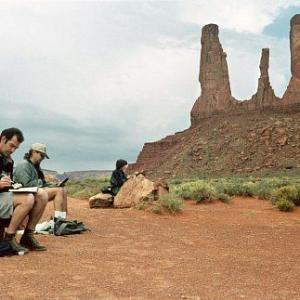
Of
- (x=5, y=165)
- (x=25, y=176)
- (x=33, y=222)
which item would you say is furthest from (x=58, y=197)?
(x=5, y=165)

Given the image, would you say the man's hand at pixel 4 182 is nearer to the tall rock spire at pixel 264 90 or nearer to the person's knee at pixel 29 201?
the person's knee at pixel 29 201

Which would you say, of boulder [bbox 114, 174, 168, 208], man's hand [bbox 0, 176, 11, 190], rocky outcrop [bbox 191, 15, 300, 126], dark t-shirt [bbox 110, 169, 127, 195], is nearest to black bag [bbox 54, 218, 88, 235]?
man's hand [bbox 0, 176, 11, 190]

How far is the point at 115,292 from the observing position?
17.2 ft

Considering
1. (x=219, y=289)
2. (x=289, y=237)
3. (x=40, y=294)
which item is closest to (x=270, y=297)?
(x=219, y=289)

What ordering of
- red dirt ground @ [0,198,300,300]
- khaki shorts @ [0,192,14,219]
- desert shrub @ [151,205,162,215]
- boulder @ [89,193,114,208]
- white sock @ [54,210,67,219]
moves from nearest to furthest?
red dirt ground @ [0,198,300,300] → khaki shorts @ [0,192,14,219] → white sock @ [54,210,67,219] → desert shrub @ [151,205,162,215] → boulder @ [89,193,114,208]

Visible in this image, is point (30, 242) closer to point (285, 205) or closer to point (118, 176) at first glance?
point (118, 176)

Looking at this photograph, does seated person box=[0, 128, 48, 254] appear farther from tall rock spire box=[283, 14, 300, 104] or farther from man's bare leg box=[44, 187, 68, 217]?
tall rock spire box=[283, 14, 300, 104]

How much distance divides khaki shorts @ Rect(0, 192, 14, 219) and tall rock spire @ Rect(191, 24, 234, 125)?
223 ft

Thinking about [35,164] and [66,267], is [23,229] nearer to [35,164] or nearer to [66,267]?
[35,164]

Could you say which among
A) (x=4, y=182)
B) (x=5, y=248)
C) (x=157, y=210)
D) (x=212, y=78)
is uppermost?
(x=212, y=78)

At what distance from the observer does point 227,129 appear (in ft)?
218

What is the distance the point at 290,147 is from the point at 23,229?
5062 cm

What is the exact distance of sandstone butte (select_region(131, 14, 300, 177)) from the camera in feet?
186

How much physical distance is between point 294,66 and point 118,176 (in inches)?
2412
